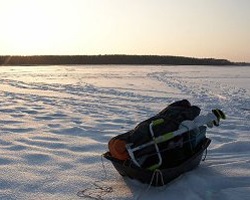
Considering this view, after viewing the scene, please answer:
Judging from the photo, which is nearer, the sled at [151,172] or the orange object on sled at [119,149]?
the sled at [151,172]

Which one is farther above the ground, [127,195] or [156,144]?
[156,144]

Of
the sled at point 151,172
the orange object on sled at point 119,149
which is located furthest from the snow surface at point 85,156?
the orange object on sled at point 119,149

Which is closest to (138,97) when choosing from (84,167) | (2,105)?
(2,105)

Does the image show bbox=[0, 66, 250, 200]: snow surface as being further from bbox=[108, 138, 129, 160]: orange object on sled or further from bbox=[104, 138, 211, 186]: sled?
bbox=[108, 138, 129, 160]: orange object on sled

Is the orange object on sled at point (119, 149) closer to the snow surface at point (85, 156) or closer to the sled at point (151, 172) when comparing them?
the sled at point (151, 172)

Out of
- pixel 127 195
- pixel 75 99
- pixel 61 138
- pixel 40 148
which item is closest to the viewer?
pixel 127 195

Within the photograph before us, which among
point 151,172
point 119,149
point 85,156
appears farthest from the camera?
point 85,156

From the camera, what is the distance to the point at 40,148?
571 centimetres

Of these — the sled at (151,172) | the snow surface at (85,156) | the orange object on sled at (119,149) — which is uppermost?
the orange object on sled at (119,149)

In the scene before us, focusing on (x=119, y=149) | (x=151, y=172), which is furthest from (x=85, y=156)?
(x=151, y=172)

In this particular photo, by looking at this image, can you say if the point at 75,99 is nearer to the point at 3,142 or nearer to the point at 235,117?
the point at 235,117

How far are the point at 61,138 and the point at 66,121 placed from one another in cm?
169

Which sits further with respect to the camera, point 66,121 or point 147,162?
point 66,121

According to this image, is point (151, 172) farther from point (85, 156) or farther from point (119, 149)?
point (85, 156)
